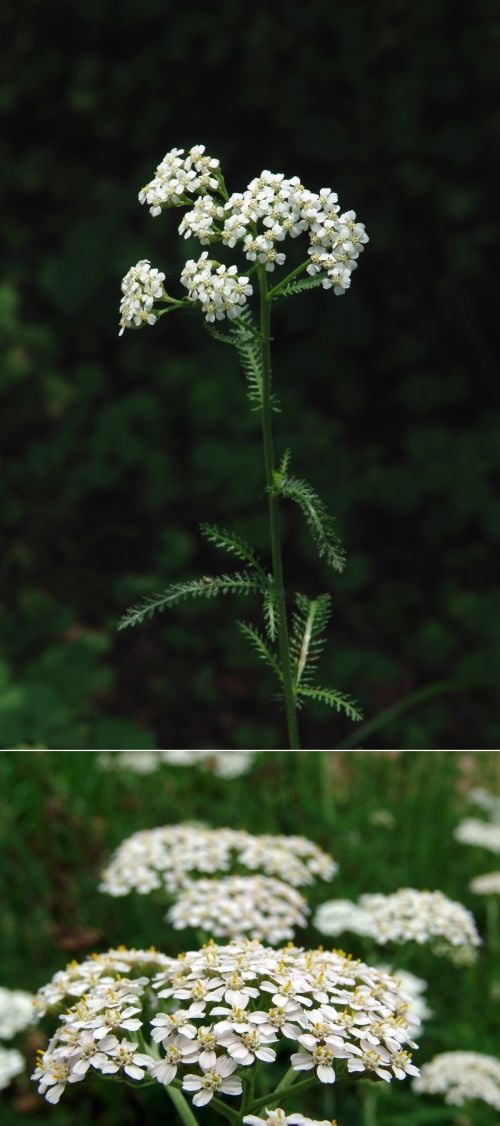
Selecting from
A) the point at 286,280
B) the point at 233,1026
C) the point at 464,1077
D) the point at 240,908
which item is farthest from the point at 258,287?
the point at 464,1077

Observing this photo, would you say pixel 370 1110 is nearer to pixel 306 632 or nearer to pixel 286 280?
pixel 306 632

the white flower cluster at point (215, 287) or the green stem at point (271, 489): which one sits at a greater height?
the white flower cluster at point (215, 287)

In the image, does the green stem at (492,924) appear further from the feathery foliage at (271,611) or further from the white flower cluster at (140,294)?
the white flower cluster at (140,294)

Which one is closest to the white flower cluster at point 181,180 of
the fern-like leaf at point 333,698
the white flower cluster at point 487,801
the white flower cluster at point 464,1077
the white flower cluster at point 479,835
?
the fern-like leaf at point 333,698

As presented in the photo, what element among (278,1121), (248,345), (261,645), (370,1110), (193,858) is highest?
(248,345)

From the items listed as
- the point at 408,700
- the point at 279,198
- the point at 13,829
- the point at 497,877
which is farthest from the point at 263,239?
the point at 13,829

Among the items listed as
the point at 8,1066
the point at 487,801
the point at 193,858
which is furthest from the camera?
the point at 487,801
